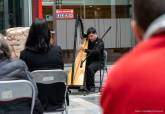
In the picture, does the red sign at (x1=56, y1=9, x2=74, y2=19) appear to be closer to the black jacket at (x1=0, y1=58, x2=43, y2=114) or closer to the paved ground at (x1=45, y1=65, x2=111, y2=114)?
the paved ground at (x1=45, y1=65, x2=111, y2=114)

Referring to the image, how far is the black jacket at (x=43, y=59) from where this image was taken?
20.0ft

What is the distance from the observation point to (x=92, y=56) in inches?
416

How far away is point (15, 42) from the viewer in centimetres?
1001

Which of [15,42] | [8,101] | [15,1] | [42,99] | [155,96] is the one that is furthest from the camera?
[15,1]

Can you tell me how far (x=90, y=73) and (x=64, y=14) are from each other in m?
4.08

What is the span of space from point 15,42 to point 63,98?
4228 millimetres

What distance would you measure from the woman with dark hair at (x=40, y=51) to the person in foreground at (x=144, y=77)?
15.5ft

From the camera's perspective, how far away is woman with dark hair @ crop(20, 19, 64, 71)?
241 inches

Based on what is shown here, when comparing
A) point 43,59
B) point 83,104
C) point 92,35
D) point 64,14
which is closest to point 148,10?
point 43,59

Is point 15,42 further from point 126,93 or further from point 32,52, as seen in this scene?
point 126,93

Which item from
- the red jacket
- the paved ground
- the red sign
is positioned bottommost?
the paved ground


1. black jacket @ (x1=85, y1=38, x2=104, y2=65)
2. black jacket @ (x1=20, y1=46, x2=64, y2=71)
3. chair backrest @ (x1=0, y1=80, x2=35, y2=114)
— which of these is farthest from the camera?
black jacket @ (x1=85, y1=38, x2=104, y2=65)

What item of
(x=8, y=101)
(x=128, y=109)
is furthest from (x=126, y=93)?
(x=8, y=101)

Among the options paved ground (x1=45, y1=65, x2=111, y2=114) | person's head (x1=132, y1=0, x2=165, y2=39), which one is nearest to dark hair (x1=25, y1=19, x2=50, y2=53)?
paved ground (x1=45, y1=65, x2=111, y2=114)
